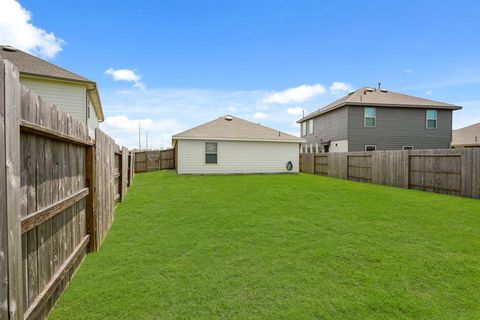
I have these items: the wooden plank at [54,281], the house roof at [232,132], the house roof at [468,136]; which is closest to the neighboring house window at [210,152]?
the house roof at [232,132]

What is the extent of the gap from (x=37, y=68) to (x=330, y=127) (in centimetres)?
1969

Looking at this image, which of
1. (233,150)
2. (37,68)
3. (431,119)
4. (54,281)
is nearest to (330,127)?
(431,119)

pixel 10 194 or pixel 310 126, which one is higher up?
pixel 310 126

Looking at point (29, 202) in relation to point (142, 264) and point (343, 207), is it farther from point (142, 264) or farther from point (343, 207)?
point (343, 207)

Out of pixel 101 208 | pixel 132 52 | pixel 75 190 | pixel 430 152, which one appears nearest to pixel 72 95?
pixel 132 52

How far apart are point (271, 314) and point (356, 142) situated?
771 inches

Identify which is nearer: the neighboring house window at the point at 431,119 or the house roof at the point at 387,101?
the house roof at the point at 387,101

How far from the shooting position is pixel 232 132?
18000 millimetres

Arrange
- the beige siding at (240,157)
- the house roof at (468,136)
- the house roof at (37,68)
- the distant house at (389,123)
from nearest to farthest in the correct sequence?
the house roof at (37,68), the beige siding at (240,157), the distant house at (389,123), the house roof at (468,136)

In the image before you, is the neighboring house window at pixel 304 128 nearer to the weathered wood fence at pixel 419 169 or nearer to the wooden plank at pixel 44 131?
the weathered wood fence at pixel 419 169

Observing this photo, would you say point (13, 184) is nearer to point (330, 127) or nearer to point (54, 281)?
point (54, 281)

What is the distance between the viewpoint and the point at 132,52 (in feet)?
49.7

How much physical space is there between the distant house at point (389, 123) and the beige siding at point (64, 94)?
16.7m

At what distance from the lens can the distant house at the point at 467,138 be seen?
23956 millimetres
